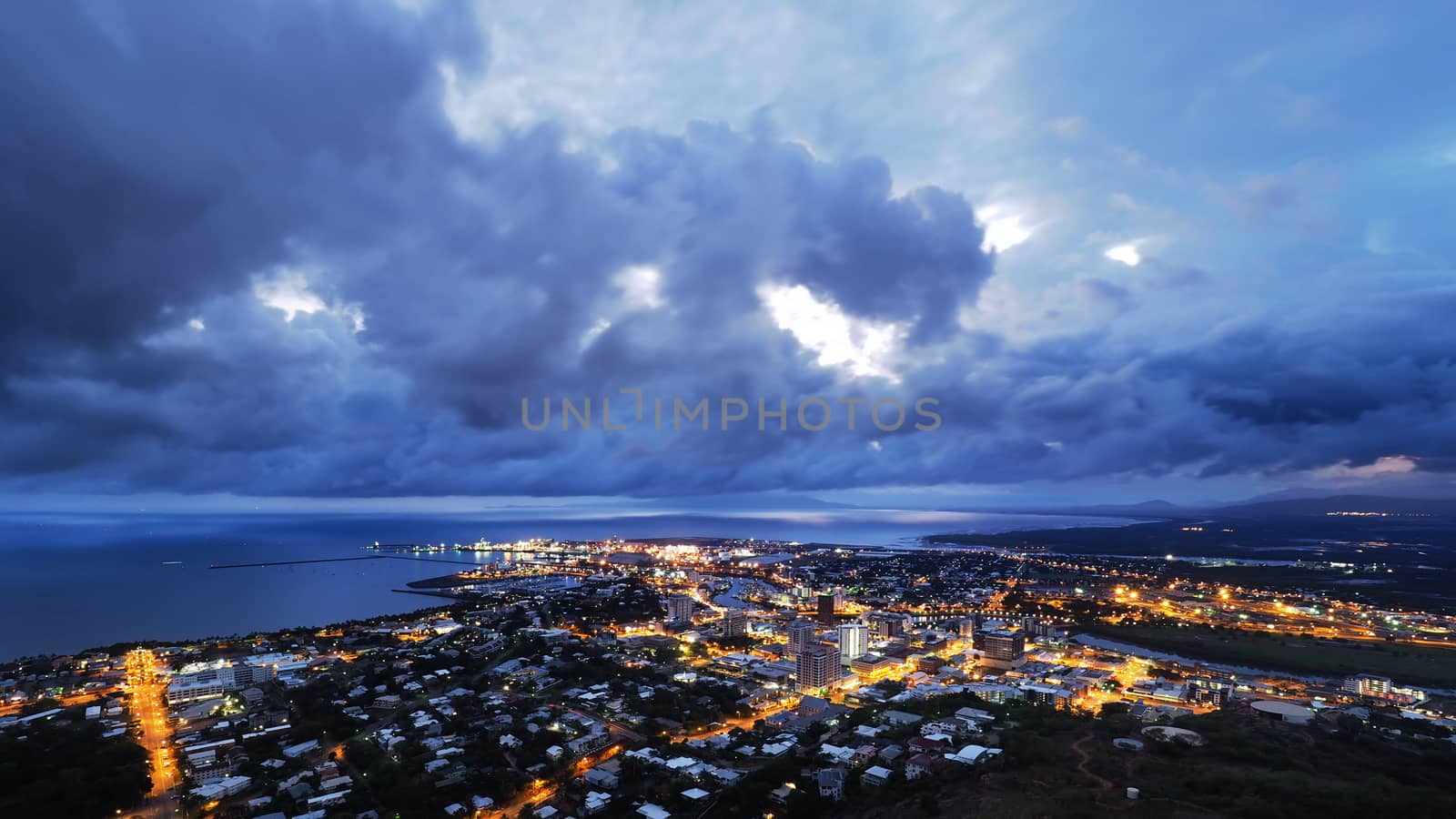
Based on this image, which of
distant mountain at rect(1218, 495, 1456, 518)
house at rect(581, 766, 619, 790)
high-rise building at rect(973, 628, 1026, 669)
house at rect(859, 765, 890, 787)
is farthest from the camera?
distant mountain at rect(1218, 495, 1456, 518)

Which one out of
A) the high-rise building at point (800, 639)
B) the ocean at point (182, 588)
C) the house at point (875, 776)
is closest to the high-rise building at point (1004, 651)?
the high-rise building at point (800, 639)

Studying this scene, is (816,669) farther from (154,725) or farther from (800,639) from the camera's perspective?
(154,725)

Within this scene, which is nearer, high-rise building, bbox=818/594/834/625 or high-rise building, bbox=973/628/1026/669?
high-rise building, bbox=973/628/1026/669

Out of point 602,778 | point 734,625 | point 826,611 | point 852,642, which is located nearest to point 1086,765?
point 602,778

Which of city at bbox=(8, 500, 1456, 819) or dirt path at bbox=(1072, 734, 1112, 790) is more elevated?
dirt path at bbox=(1072, 734, 1112, 790)

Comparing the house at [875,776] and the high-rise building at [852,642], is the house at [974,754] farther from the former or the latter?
the high-rise building at [852,642]

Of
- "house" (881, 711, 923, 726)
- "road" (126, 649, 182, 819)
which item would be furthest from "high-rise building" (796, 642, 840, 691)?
"road" (126, 649, 182, 819)

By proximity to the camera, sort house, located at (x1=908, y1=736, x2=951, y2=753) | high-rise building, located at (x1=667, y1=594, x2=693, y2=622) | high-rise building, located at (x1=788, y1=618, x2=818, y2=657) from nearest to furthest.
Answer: house, located at (x1=908, y1=736, x2=951, y2=753) → high-rise building, located at (x1=788, y1=618, x2=818, y2=657) → high-rise building, located at (x1=667, y1=594, x2=693, y2=622)

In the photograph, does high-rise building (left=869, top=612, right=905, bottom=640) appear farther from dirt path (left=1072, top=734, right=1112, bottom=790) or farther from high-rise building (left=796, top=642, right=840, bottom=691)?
dirt path (left=1072, top=734, right=1112, bottom=790)
